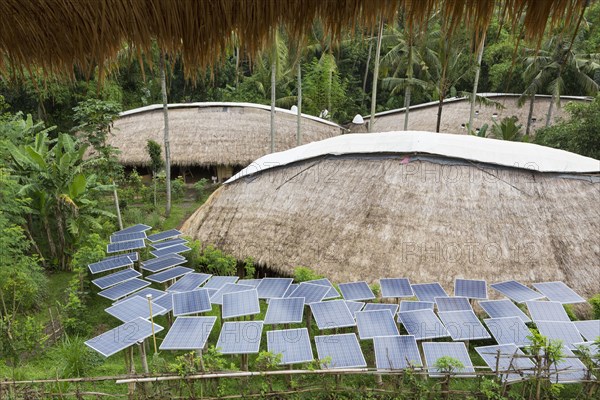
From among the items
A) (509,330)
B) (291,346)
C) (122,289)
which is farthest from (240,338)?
(509,330)

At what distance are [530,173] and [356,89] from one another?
22.5 metres

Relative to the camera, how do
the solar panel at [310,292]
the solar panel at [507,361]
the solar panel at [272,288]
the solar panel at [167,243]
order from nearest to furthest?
1. the solar panel at [507,361]
2. the solar panel at [310,292]
3. the solar panel at [272,288]
4. the solar panel at [167,243]

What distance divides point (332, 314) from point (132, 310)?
3.61 metres

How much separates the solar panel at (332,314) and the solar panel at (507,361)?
2106 millimetres

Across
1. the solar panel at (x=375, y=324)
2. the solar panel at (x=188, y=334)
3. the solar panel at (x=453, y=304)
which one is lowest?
the solar panel at (x=188, y=334)

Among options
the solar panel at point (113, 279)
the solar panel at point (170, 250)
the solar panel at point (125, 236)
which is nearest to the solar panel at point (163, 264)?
the solar panel at point (170, 250)

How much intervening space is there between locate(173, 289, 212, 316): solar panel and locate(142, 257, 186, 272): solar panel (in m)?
1.93

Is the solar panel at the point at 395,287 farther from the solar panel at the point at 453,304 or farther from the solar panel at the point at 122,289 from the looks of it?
the solar panel at the point at 122,289

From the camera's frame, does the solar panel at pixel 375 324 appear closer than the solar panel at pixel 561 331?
No

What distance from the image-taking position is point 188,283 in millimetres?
8852

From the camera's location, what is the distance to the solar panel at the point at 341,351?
588 cm

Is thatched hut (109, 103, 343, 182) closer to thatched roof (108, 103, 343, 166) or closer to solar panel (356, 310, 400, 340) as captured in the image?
thatched roof (108, 103, 343, 166)

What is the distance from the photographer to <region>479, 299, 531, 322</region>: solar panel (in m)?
7.36

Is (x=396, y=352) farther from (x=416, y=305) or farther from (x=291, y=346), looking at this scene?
(x=416, y=305)
